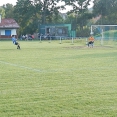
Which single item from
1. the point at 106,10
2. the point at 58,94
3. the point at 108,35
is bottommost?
the point at 58,94

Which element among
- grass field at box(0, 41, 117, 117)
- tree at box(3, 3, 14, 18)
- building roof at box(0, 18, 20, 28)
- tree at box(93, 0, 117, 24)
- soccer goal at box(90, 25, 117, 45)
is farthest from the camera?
tree at box(3, 3, 14, 18)

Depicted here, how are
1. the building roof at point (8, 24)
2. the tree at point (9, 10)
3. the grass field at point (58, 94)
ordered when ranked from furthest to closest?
the tree at point (9, 10), the building roof at point (8, 24), the grass field at point (58, 94)

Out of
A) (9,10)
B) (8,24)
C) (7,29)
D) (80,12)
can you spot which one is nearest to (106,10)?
(80,12)

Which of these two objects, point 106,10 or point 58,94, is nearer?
point 58,94

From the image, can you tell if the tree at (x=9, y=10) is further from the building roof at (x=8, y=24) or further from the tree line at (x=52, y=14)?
the building roof at (x=8, y=24)

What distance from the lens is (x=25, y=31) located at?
67625 millimetres

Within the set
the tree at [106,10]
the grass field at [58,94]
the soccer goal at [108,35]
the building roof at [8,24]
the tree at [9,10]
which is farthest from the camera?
the tree at [9,10]

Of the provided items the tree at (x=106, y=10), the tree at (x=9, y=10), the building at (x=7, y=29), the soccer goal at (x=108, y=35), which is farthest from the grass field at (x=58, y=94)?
the tree at (x=9, y=10)

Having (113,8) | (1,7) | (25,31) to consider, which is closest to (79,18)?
(113,8)

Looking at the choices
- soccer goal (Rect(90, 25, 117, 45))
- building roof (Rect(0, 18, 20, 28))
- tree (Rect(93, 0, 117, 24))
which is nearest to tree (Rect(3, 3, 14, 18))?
building roof (Rect(0, 18, 20, 28))

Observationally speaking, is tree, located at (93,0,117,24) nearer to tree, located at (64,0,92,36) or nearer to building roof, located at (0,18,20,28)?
tree, located at (64,0,92,36)

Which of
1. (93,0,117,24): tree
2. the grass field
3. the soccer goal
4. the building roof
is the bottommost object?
the grass field

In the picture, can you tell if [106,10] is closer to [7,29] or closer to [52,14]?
[52,14]

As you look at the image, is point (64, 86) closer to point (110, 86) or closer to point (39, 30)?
point (110, 86)
